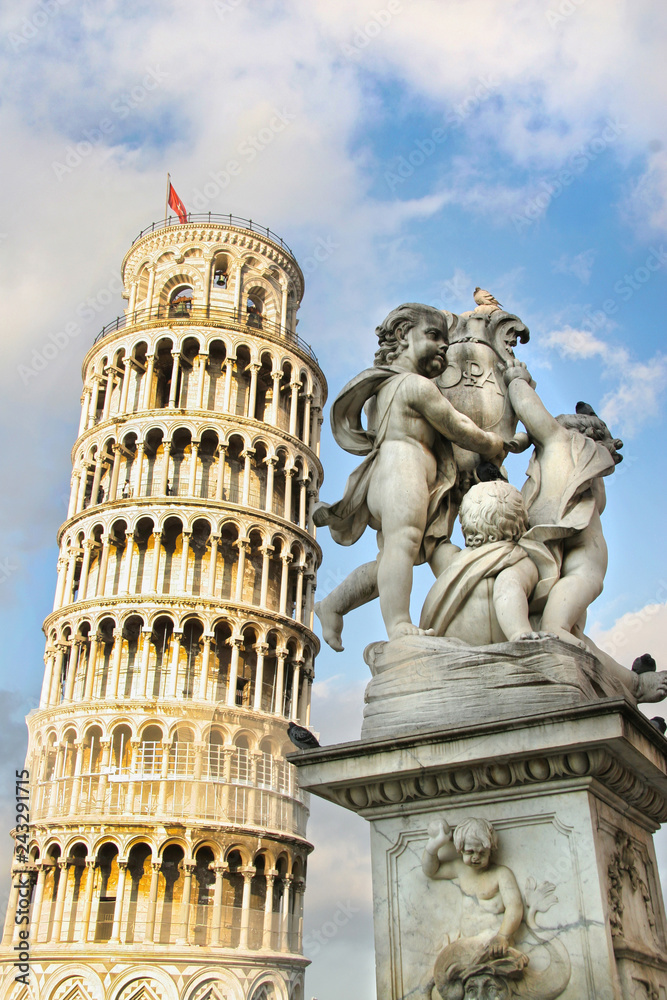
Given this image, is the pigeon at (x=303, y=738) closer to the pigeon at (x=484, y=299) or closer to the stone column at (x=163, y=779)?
the pigeon at (x=484, y=299)

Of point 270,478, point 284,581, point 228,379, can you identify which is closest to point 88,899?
point 284,581

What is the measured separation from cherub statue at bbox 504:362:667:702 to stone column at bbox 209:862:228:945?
3694cm

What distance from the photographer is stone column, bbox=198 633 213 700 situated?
42375 mm

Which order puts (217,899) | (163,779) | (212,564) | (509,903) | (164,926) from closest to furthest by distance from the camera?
(509,903) → (164,926) → (217,899) → (163,779) → (212,564)

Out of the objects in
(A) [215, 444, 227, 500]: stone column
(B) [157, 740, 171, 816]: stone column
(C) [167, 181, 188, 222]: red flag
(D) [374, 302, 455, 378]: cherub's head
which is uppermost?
(C) [167, 181, 188, 222]: red flag

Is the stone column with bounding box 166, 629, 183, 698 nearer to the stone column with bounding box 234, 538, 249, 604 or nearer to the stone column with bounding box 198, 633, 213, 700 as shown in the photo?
the stone column with bounding box 198, 633, 213, 700

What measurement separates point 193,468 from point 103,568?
609cm

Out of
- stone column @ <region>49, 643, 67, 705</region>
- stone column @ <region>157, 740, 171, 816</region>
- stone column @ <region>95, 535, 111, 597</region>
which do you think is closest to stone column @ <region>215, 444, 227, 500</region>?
stone column @ <region>95, 535, 111, 597</region>

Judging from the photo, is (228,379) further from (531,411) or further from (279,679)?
(531,411)

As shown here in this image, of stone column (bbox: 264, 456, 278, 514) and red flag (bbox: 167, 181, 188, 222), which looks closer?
stone column (bbox: 264, 456, 278, 514)

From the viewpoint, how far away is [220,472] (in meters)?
46.3

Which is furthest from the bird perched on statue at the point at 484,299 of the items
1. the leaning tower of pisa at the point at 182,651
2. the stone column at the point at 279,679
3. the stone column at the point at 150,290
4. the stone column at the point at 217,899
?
the stone column at the point at 150,290

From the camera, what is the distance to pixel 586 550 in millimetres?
4730

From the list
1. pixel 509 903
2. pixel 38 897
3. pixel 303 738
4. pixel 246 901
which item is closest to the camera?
pixel 509 903
